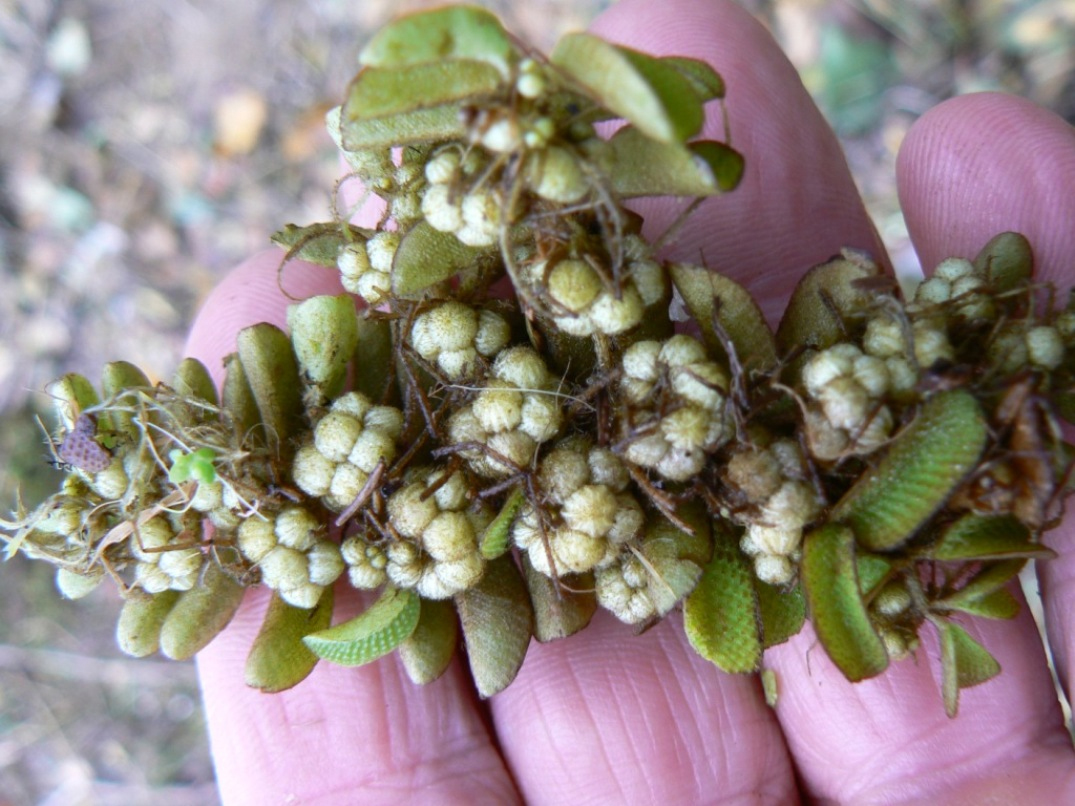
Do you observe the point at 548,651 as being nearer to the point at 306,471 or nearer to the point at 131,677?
the point at 306,471

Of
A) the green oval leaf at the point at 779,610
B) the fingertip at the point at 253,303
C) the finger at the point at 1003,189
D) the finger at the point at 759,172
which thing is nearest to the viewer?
the green oval leaf at the point at 779,610

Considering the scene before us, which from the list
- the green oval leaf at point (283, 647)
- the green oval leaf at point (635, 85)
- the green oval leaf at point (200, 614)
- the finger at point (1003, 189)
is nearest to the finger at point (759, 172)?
the finger at point (1003, 189)

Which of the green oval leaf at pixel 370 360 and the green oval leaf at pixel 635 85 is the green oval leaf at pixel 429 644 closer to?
the green oval leaf at pixel 370 360

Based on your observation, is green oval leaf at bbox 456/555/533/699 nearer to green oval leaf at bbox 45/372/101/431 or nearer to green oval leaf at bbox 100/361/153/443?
green oval leaf at bbox 100/361/153/443

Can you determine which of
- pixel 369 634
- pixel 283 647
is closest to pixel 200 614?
pixel 283 647

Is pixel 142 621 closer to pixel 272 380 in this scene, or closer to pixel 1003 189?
pixel 272 380

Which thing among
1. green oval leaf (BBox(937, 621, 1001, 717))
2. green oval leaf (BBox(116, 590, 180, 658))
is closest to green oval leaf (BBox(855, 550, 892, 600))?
green oval leaf (BBox(937, 621, 1001, 717))
